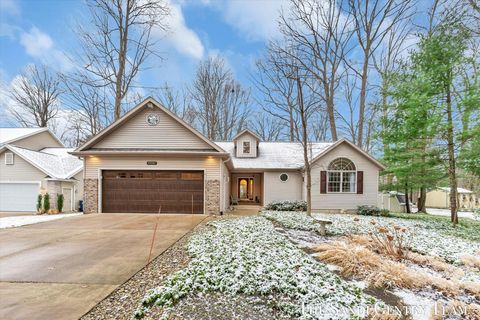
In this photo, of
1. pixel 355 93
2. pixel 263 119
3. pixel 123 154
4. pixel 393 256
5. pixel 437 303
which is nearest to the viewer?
pixel 437 303

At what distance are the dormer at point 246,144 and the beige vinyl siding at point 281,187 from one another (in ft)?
7.27

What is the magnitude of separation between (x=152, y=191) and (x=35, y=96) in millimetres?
21579

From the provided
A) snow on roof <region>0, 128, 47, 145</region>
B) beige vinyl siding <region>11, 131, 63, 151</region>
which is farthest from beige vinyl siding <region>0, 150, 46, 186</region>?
beige vinyl siding <region>11, 131, 63, 151</region>

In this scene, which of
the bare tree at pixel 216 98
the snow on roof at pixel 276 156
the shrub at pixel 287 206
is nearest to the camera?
the shrub at pixel 287 206

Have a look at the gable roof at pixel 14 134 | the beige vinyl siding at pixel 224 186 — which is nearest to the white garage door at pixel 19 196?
the gable roof at pixel 14 134

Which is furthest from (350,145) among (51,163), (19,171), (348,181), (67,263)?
(19,171)

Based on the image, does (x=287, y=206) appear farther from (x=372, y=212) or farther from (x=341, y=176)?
(x=372, y=212)

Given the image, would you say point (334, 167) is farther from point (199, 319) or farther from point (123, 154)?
point (199, 319)

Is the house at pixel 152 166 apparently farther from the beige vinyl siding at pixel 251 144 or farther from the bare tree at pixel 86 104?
the bare tree at pixel 86 104

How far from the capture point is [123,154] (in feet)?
37.2

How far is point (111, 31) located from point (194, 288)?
18815 millimetres

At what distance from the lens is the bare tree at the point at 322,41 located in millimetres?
17047

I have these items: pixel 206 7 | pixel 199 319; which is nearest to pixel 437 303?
pixel 199 319

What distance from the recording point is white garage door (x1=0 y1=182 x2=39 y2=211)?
13.0 m
